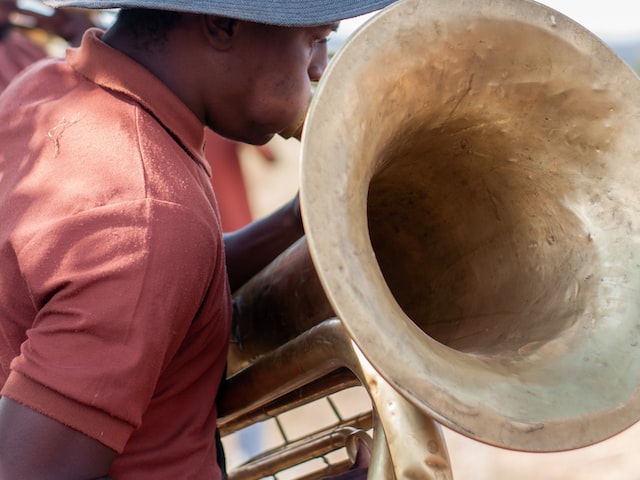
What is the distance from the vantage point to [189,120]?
1265mm

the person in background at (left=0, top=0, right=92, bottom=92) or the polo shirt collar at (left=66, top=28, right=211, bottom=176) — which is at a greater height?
the person in background at (left=0, top=0, right=92, bottom=92)

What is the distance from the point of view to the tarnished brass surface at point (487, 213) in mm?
988

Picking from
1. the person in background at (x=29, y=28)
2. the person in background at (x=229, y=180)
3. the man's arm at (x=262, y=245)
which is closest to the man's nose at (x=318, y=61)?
the man's arm at (x=262, y=245)

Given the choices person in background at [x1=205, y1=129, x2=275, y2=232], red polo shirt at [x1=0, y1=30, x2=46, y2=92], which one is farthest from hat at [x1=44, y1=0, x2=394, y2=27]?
person in background at [x1=205, y1=129, x2=275, y2=232]

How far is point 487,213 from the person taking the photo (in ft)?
4.62

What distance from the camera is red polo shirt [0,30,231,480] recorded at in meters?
0.95

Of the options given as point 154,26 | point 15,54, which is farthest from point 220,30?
point 15,54

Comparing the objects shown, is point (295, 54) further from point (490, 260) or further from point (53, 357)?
point (53, 357)

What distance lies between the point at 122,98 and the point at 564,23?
0.63 metres

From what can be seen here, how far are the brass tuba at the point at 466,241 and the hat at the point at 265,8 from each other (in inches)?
6.4

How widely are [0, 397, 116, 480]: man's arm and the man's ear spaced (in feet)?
2.01

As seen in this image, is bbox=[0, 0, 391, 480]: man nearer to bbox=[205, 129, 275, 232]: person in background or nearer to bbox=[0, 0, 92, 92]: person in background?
bbox=[0, 0, 92, 92]: person in background

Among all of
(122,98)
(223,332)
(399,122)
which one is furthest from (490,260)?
(122,98)

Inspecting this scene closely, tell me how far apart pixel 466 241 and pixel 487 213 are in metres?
0.07
